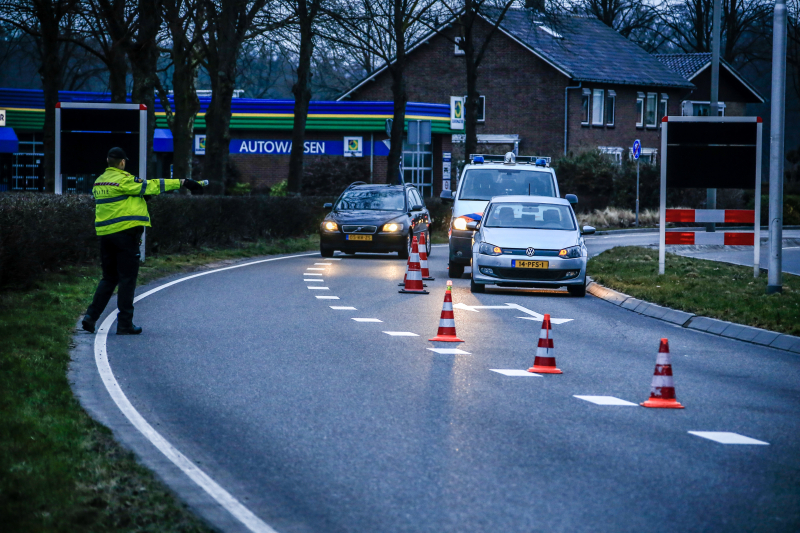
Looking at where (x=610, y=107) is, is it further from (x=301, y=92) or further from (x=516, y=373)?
(x=516, y=373)

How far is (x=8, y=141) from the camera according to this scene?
170 ft

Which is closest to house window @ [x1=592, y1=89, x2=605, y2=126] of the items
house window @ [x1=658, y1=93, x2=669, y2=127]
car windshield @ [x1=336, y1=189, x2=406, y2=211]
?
house window @ [x1=658, y1=93, x2=669, y2=127]

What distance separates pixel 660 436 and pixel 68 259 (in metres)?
13.6

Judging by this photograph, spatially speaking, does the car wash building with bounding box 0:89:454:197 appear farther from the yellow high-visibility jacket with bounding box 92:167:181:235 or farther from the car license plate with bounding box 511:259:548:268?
the yellow high-visibility jacket with bounding box 92:167:181:235

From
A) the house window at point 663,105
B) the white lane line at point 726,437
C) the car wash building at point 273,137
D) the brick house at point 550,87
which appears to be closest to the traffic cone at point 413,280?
the white lane line at point 726,437

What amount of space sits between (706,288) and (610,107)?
44985 millimetres

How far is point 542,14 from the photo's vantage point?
36.1 metres

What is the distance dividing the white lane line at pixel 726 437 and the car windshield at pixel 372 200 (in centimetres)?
1902

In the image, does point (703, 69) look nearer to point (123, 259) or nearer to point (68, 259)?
point (68, 259)

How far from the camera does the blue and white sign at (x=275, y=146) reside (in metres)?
55.2

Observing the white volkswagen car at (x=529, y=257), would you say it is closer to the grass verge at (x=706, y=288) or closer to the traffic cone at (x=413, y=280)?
the traffic cone at (x=413, y=280)

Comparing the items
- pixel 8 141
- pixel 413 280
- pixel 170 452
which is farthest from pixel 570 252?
pixel 8 141

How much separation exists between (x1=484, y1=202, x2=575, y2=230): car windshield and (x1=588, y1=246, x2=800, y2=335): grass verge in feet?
4.23

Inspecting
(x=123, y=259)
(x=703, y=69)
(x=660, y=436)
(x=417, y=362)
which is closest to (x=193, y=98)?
(x=123, y=259)
